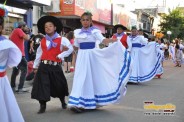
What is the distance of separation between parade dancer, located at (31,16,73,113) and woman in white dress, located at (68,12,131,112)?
0.30 metres

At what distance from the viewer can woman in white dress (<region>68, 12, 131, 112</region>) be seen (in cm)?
733

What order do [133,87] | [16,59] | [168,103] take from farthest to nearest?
[133,87] → [168,103] → [16,59]

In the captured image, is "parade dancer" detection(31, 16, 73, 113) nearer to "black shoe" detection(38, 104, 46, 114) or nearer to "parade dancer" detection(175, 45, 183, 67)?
"black shoe" detection(38, 104, 46, 114)

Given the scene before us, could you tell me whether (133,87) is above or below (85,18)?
below

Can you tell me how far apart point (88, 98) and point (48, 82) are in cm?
79

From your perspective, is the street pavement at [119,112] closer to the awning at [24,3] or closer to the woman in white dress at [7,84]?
the woman in white dress at [7,84]

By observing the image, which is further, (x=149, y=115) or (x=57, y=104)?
(x=57, y=104)

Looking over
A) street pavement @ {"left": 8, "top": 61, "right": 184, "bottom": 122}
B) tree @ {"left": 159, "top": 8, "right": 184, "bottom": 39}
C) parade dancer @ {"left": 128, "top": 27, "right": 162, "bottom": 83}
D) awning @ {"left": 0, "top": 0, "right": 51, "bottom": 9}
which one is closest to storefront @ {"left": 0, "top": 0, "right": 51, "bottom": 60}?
awning @ {"left": 0, "top": 0, "right": 51, "bottom": 9}

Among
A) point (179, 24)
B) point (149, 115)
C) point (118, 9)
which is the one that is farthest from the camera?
point (179, 24)

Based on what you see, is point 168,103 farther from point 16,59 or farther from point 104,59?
point 16,59

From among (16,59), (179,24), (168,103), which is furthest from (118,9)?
(16,59)

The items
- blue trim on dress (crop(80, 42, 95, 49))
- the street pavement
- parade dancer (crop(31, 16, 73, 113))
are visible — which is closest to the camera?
the street pavement

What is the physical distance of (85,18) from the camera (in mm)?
7426

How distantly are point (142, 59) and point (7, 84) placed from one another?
8491 mm
